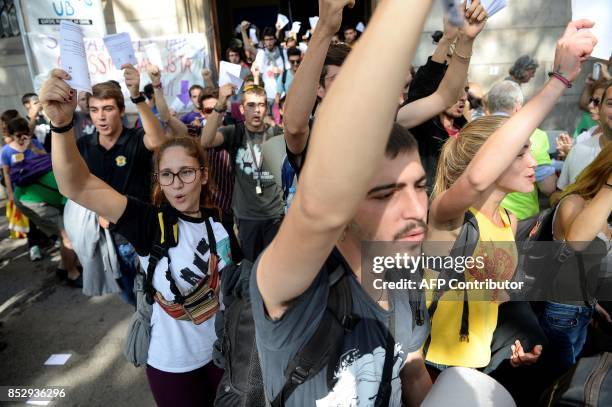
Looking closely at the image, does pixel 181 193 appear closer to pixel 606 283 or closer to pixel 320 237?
pixel 320 237

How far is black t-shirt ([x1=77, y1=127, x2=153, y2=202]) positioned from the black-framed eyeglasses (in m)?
1.21

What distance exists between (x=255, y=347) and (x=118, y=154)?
2443mm

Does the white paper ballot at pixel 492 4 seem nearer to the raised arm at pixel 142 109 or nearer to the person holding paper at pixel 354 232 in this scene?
the person holding paper at pixel 354 232

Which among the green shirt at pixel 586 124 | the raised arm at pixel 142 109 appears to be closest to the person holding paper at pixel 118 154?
the raised arm at pixel 142 109

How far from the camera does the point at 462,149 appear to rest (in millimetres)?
1970

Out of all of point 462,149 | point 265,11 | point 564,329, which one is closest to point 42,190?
point 462,149

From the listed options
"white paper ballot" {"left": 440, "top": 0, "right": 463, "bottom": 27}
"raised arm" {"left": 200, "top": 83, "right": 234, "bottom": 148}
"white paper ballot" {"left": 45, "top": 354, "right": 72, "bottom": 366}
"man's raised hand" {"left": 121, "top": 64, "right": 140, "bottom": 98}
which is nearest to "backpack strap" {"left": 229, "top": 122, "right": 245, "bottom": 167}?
"raised arm" {"left": 200, "top": 83, "right": 234, "bottom": 148}

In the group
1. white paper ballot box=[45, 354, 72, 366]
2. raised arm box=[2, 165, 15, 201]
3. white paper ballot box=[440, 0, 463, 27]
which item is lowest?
white paper ballot box=[45, 354, 72, 366]

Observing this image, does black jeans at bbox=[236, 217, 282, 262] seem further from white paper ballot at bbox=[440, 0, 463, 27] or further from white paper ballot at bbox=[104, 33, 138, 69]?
white paper ballot at bbox=[440, 0, 463, 27]

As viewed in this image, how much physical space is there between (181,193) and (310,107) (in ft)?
2.65

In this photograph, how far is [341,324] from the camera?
97 centimetres

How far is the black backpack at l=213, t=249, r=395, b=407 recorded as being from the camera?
0.95m

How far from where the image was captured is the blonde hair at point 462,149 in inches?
75.5

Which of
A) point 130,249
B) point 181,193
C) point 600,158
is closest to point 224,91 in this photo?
point 130,249
